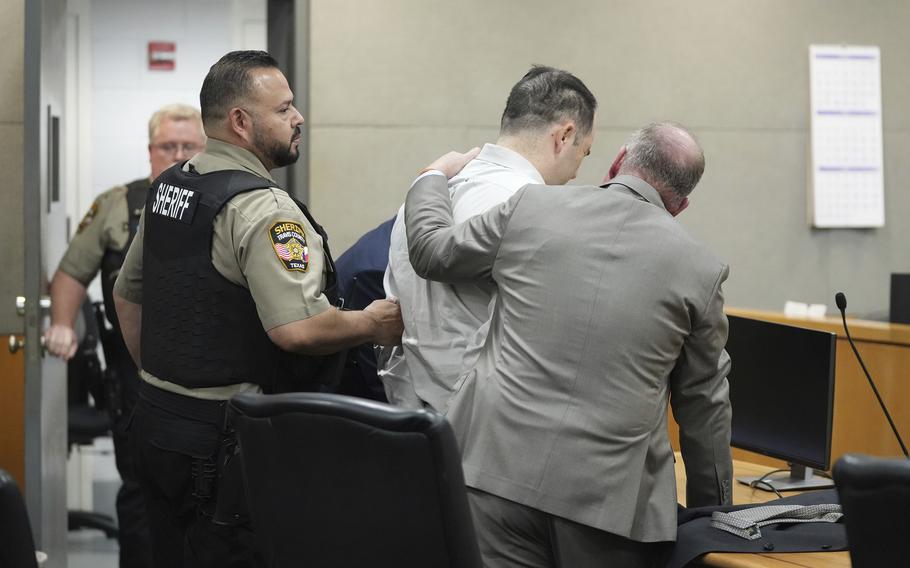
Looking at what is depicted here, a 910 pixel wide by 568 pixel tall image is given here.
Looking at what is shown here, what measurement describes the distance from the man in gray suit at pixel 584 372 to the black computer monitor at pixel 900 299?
5.20ft

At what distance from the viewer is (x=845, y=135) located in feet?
14.7

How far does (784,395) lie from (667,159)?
740 mm

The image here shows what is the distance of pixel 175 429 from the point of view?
88.2 inches

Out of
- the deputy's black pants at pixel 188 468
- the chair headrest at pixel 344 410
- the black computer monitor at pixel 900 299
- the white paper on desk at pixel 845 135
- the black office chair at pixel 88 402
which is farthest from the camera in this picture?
the white paper on desk at pixel 845 135

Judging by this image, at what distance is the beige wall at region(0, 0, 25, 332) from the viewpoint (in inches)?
135

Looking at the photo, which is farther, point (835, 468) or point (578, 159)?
point (578, 159)

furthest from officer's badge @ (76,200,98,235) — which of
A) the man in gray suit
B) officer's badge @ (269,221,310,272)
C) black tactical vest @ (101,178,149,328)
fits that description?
the man in gray suit

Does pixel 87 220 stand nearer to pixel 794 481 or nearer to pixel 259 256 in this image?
pixel 259 256

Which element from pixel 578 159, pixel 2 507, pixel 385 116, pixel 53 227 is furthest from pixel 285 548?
pixel 385 116

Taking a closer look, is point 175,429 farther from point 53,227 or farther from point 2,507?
point 53,227

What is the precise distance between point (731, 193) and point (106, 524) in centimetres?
288

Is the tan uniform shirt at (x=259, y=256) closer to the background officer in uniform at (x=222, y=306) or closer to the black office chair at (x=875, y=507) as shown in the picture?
the background officer in uniform at (x=222, y=306)

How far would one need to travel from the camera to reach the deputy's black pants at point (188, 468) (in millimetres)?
2195

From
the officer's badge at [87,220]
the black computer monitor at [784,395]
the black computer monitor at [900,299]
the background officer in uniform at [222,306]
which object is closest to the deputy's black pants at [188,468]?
the background officer in uniform at [222,306]
